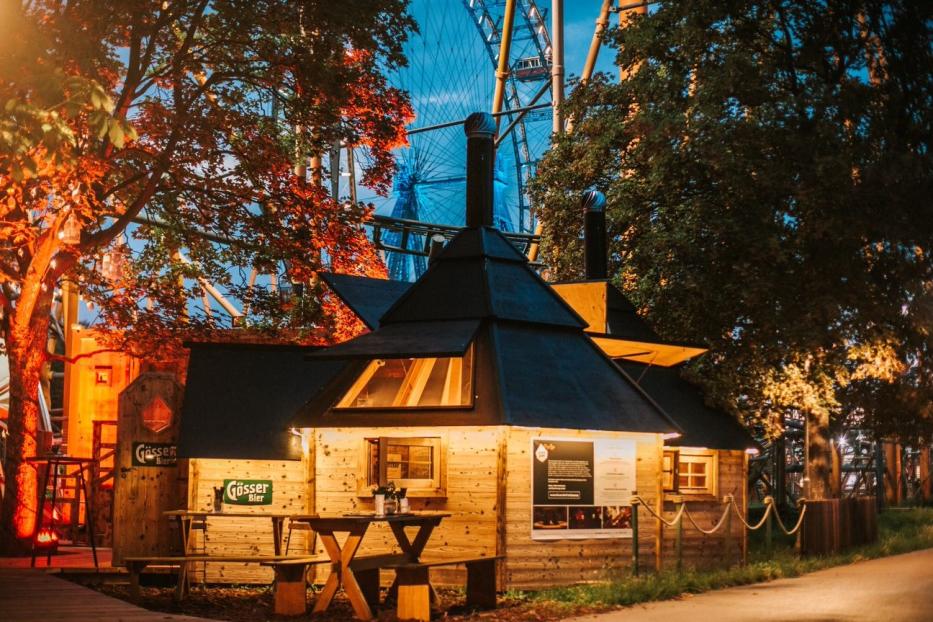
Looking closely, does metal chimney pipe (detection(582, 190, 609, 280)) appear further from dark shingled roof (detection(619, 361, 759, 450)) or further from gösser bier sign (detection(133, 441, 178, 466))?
gösser bier sign (detection(133, 441, 178, 466))

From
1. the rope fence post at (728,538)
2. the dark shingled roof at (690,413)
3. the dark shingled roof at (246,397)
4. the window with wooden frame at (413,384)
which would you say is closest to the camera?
the window with wooden frame at (413,384)

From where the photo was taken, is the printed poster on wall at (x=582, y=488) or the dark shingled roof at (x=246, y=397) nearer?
the printed poster on wall at (x=582, y=488)

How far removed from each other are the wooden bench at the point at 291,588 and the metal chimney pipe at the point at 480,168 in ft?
22.1

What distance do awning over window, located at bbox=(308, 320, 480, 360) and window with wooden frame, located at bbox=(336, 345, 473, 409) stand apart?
318 mm

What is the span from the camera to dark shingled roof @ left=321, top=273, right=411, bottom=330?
19.0 metres

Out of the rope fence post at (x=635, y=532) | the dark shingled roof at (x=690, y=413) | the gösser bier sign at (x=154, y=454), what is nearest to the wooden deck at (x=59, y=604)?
the gösser bier sign at (x=154, y=454)

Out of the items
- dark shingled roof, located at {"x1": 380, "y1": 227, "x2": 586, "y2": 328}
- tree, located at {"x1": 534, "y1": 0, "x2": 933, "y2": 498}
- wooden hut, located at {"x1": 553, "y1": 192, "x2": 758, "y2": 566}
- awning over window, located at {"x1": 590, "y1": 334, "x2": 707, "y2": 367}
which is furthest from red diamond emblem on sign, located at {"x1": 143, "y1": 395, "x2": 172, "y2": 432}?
tree, located at {"x1": 534, "y1": 0, "x2": 933, "y2": 498}

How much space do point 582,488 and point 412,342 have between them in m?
2.93

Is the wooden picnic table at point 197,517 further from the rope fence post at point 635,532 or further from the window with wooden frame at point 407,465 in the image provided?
the rope fence post at point 635,532

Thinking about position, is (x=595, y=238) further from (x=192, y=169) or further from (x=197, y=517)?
(x=197, y=517)

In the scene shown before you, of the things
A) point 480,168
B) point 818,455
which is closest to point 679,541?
point 480,168

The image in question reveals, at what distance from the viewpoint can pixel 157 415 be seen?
17219mm

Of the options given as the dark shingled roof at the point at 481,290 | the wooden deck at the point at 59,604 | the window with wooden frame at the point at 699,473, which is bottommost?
the wooden deck at the point at 59,604

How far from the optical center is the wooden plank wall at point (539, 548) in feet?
51.2
